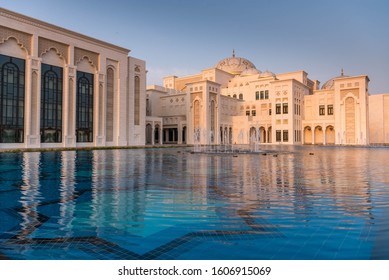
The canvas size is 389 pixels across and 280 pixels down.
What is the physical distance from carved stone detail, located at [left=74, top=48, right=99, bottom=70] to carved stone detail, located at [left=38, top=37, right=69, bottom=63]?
3.89 feet

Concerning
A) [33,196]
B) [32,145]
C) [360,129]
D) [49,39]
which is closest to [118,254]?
[33,196]

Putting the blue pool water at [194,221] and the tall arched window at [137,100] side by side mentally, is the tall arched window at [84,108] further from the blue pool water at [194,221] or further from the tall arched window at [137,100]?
Answer: the blue pool water at [194,221]

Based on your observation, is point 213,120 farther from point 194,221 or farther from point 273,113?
point 194,221

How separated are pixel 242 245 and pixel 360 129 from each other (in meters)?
54.5

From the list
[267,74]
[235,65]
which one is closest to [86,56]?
[267,74]

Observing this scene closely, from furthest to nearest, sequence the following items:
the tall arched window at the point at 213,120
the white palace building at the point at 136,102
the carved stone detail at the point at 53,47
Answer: the tall arched window at the point at 213,120 → the carved stone detail at the point at 53,47 → the white palace building at the point at 136,102

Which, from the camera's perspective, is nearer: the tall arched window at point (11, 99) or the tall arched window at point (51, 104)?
the tall arched window at point (11, 99)

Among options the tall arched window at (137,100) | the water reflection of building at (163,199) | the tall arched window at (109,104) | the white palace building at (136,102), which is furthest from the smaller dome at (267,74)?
the water reflection of building at (163,199)

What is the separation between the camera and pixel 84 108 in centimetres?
3641

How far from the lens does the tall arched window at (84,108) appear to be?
35.8m

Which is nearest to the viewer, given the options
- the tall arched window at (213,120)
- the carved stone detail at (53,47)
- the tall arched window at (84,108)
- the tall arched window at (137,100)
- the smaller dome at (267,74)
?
the carved stone detail at (53,47)

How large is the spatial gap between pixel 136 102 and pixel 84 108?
876 centimetres

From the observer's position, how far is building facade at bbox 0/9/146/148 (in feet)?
95.9

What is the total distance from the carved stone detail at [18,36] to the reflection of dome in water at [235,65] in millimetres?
51549
